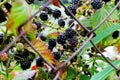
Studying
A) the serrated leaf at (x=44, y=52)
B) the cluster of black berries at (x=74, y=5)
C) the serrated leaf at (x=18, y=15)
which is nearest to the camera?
the serrated leaf at (x=18, y=15)

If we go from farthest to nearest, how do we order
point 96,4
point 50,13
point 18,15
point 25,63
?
point 50,13, point 96,4, point 25,63, point 18,15

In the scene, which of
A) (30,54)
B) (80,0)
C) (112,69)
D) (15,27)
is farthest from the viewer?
(80,0)

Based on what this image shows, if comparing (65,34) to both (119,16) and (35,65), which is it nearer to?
(35,65)

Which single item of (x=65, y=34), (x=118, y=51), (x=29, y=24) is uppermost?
(x=29, y=24)

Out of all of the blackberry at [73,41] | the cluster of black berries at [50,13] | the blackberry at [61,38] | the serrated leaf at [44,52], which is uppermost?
the serrated leaf at [44,52]

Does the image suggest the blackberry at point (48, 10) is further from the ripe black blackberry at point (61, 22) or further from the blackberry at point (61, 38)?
the blackberry at point (61, 38)

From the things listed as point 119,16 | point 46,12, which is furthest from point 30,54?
point 119,16

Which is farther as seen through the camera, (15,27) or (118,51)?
(118,51)

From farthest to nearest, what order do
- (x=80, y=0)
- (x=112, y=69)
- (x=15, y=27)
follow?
(x=80, y=0), (x=112, y=69), (x=15, y=27)

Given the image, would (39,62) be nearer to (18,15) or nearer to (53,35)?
(53,35)

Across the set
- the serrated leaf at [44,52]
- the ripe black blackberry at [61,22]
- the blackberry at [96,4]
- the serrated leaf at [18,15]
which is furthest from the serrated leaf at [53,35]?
the serrated leaf at [18,15]

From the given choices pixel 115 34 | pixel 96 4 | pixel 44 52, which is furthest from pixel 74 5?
pixel 44 52
